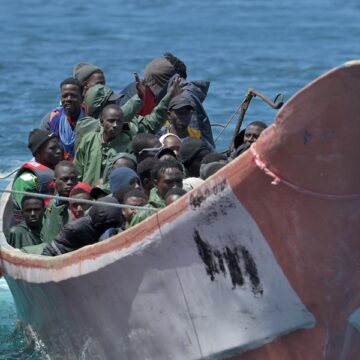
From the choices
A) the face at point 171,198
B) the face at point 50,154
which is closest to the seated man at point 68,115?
the face at point 50,154

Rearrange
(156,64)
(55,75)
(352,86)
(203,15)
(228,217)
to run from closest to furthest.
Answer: (352,86) < (228,217) < (156,64) < (55,75) < (203,15)

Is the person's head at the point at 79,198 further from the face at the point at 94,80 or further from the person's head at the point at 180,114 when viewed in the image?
the face at the point at 94,80

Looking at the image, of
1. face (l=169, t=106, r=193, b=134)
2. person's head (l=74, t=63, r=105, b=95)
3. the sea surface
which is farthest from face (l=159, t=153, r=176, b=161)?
the sea surface

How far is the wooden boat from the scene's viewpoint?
23.8 feet

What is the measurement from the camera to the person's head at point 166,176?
9.09 meters

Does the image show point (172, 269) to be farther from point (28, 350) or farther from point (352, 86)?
point (28, 350)

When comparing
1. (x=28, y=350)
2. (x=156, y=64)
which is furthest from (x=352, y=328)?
(x=156, y=64)

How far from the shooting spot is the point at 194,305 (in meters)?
8.00

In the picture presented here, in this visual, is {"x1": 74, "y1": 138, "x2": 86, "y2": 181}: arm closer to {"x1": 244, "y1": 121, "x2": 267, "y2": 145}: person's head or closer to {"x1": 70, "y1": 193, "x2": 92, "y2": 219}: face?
{"x1": 70, "y1": 193, "x2": 92, "y2": 219}: face

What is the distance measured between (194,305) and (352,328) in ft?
3.07

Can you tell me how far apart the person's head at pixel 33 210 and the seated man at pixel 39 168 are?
0.73 feet

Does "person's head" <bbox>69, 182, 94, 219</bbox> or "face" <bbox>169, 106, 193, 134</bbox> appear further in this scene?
"face" <bbox>169, 106, 193, 134</bbox>

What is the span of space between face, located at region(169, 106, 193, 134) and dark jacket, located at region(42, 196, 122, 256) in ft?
6.05

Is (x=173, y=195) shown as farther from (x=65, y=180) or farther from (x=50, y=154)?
(x=50, y=154)
